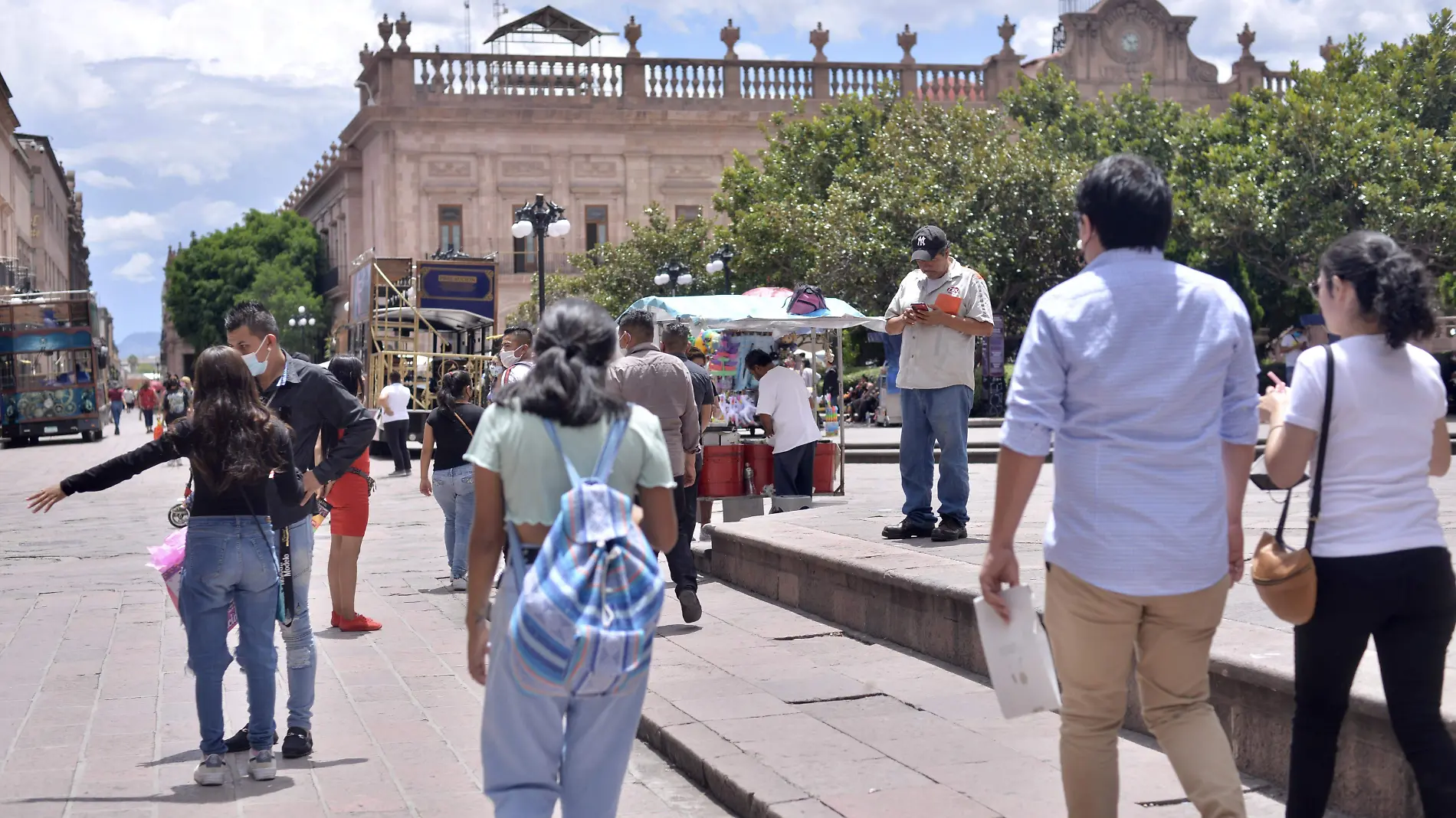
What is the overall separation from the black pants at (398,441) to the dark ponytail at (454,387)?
13.2 meters

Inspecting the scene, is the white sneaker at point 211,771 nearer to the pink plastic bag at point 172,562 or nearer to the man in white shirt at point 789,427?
the pink plastic bag at point 172,562

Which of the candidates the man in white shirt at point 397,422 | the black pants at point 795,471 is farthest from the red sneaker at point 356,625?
the man in white shirt at point 397,422

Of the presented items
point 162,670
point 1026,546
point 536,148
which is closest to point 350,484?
point 162,670

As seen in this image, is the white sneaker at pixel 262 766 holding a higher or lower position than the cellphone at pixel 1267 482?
lower

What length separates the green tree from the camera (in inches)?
2918

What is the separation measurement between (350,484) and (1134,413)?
5.77m

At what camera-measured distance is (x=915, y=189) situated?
35.3m

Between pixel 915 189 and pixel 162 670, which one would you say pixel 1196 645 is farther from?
pixel 915 189

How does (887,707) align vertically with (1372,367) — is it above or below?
below

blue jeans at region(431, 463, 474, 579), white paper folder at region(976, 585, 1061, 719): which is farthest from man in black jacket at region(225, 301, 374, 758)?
blue jeans at region(431, 463, 474, 579)

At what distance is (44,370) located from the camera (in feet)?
129

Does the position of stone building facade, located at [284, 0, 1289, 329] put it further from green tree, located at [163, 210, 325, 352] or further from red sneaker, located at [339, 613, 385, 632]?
red sneaker, located at [339, 613, 385, 632]

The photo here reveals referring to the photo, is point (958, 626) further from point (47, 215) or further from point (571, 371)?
point (47, 215)

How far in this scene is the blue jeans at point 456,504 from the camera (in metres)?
10.3
